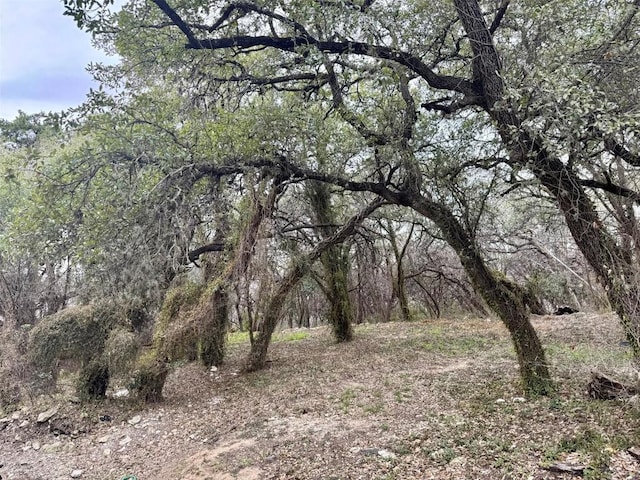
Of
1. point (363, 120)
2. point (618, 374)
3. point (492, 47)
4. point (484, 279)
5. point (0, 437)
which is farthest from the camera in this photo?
point (363, 120)

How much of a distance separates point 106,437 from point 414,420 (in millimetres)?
3467

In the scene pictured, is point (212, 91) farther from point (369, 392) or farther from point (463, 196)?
point (369, 392)

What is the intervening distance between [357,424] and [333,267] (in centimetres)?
449

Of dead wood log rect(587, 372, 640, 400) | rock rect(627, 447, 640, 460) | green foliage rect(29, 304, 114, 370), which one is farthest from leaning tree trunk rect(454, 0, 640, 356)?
green foliage rect(29, 304, 114, 370)

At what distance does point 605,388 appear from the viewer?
12.4ft

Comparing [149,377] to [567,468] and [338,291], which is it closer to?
[338,291]

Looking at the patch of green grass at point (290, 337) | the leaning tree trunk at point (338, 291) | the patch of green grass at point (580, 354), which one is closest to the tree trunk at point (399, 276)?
the leaning tree trunk at point (338, 291)

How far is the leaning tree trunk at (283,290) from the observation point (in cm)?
667

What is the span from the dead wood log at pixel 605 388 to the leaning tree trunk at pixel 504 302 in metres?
0.45

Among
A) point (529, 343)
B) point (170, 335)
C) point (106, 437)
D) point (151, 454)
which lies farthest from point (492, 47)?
point (106, 437)

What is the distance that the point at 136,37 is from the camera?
4.05 metres

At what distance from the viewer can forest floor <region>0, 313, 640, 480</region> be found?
3.08m

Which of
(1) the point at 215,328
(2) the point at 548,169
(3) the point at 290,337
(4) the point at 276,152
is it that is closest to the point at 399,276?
(3) the point at 290,337

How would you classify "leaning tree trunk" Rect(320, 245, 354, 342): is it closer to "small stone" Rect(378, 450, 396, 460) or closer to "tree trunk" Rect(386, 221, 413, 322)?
"tree trunk" Rect(386, 221, 413, 322)
